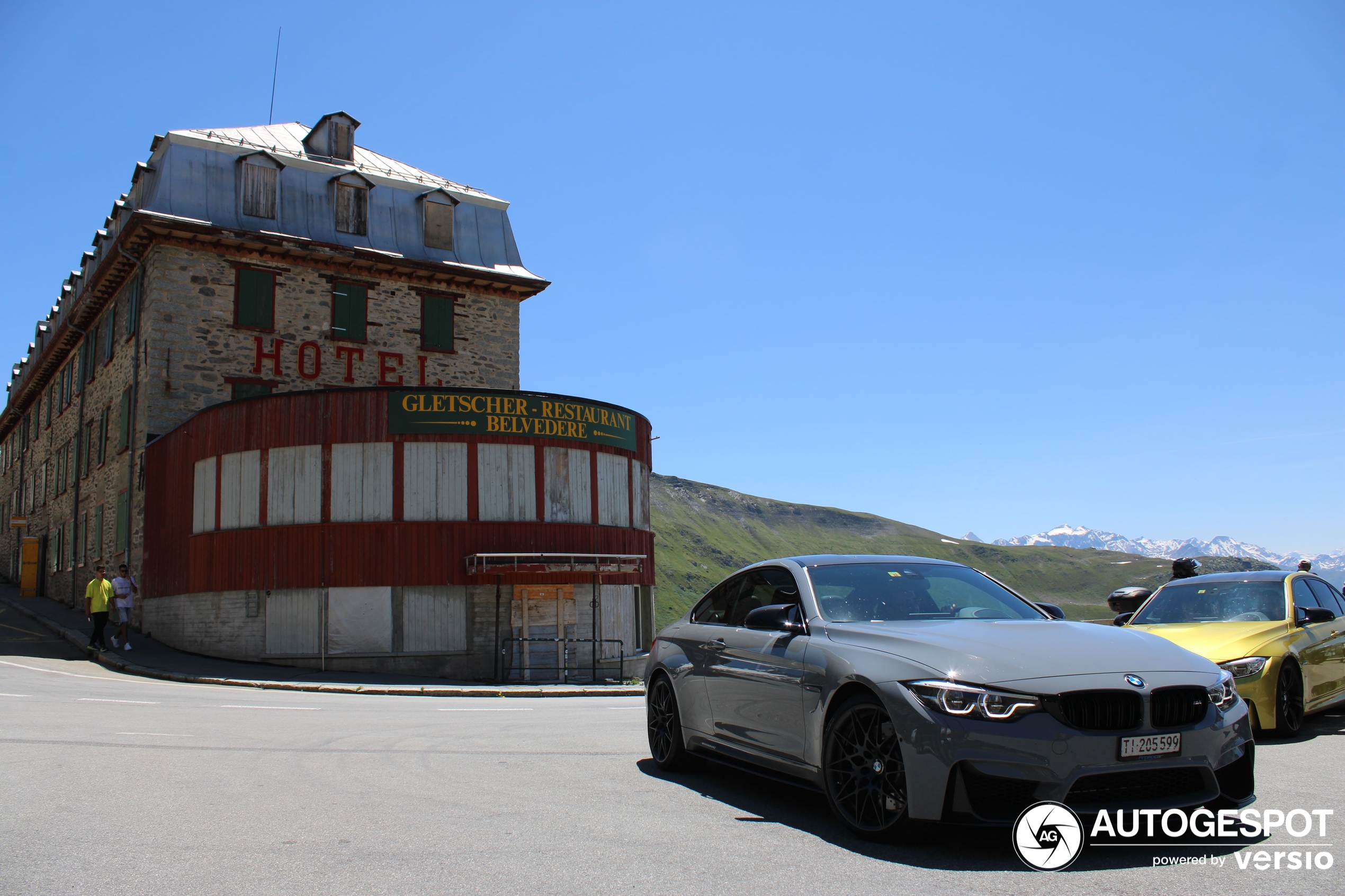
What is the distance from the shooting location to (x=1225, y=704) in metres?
5.35

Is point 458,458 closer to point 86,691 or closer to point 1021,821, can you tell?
point 86,691

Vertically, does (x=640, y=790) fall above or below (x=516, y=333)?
below

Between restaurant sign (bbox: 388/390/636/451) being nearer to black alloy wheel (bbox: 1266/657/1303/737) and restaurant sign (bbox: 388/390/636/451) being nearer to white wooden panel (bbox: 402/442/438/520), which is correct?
white wooden panel (bbox: 402/442/438/520)

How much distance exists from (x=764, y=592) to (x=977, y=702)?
2305mm

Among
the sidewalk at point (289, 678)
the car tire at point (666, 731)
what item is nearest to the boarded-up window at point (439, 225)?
the sidewalk at point (289, 678)

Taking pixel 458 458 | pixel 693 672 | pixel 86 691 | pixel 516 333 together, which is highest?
pixel 516 333

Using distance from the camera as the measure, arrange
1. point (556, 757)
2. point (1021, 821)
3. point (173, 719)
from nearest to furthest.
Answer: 1. point (1021, 821)
2. point (556, 757)
3. point (173, 719)

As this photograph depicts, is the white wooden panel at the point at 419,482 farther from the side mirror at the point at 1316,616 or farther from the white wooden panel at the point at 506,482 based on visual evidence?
the side mirror at the point at 1316,616

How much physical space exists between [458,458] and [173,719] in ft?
36.4

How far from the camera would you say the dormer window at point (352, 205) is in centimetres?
3123

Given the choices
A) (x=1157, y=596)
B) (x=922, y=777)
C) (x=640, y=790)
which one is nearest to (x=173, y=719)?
(x=640, y=790)

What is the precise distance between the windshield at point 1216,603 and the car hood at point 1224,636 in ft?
0.88

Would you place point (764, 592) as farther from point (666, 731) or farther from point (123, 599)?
point (123, 599)

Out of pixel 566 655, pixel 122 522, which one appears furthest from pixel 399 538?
pixel 122 522
